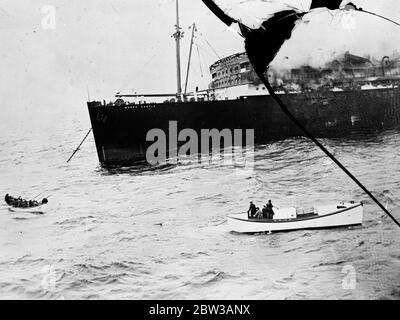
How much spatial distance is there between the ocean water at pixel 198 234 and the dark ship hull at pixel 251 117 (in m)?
0.37

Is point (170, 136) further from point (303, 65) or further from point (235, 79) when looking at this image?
point (303, 65)

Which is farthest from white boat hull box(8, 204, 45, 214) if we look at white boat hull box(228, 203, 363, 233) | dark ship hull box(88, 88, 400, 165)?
white boat hull box(228, 203, 363, 233)

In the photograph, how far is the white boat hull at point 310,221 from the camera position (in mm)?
5711

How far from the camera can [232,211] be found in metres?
6.37

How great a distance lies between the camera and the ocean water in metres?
4.57

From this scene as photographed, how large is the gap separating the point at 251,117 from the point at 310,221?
2829 millimetres

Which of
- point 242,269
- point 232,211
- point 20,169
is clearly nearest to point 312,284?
point 242,269

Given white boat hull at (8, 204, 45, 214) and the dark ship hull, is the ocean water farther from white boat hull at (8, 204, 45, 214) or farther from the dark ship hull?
the dark ship hull

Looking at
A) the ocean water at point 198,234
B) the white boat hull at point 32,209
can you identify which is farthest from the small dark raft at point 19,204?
the ocean water at point 198,234

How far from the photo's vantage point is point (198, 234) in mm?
5516

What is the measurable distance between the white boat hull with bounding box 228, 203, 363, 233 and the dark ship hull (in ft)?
5.22

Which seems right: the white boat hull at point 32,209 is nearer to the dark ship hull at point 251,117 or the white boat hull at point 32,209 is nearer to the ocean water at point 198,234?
the ocean water at point 198,234

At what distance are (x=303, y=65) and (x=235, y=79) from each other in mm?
3063
